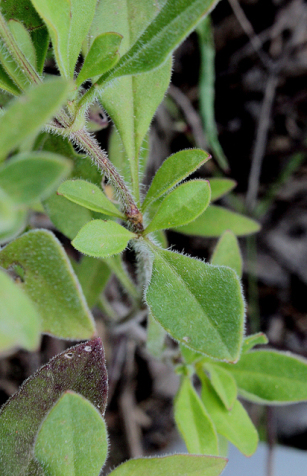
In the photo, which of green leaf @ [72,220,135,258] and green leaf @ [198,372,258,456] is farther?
green leaf @ [198,372,258,456]

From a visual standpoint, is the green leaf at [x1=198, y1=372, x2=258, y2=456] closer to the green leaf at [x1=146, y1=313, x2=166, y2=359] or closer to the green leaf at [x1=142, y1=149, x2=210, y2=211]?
the green leaf at [x1=146, y1=313, x2=166, y2=359]

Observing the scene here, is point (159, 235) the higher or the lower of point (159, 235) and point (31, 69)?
the lower

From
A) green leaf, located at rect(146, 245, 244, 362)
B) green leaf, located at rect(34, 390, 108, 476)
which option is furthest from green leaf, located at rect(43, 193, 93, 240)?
green leaf, located at rect(34, 390, 108, 476)

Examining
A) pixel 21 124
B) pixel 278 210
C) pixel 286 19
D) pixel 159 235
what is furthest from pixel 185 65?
pixel 21 124

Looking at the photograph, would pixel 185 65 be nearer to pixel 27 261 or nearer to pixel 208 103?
pixel 208 103

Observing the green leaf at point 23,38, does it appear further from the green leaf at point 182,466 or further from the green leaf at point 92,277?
the green leaf at point 182,466

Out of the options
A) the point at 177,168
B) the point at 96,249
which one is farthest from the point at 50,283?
the point at 177,168

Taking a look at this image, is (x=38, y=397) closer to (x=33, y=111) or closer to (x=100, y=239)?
(x=100, y=239)
